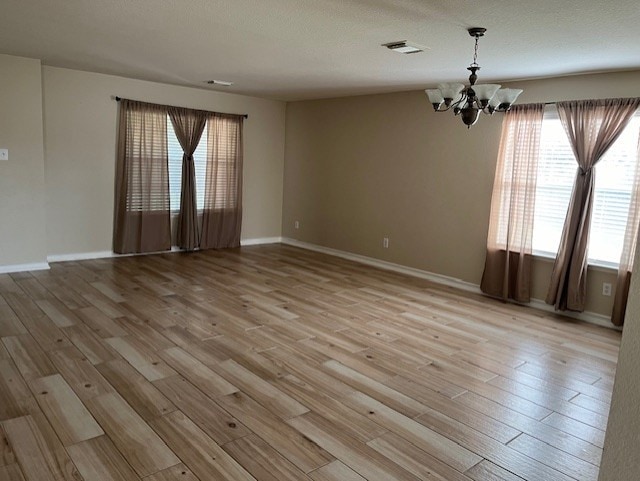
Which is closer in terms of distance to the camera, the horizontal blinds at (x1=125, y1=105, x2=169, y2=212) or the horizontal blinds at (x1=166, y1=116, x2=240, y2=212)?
the horizontal blinds at (x1=125, y1=105, x2=169, y2=212)

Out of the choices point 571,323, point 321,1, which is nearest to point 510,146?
point 571,323

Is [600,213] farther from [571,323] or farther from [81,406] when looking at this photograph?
[81,406]

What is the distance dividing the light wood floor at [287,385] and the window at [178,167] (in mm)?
1967

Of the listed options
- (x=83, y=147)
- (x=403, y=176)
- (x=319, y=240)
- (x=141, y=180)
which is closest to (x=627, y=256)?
(x=403, y=176)

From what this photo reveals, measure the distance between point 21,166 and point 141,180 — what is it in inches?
56.8

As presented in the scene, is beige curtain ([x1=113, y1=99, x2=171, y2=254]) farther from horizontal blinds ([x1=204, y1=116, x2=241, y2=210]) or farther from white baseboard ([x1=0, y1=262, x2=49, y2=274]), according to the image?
white baseboard ([x1=0, y1=262, x2=49, y2=274])

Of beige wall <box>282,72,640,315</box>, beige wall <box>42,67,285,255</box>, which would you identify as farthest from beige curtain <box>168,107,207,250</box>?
beige wall <box>282,72,640,315</box>

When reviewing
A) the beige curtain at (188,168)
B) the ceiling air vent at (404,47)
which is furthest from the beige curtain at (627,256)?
the beige curtain at (188,168)

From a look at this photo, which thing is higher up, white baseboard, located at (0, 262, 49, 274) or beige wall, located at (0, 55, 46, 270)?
beige wall, located at (0, 55, 46, 270)

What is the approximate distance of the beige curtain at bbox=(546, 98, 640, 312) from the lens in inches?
175

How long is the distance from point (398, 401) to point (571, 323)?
264 cm

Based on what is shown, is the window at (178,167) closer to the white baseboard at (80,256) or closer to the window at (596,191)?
the white baseboard at (80,256)

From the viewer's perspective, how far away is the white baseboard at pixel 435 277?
15.4ft

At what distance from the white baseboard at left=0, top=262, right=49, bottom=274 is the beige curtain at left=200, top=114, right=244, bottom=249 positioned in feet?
7.30
